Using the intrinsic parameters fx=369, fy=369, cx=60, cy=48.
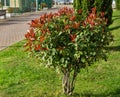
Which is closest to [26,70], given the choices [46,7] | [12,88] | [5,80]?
[5,80]

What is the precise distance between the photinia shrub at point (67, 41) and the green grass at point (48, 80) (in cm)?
89

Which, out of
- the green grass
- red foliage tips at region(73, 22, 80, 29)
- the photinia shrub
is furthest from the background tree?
red foliage tips at region(73, 22, 80, 29)

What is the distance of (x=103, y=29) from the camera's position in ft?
21.2

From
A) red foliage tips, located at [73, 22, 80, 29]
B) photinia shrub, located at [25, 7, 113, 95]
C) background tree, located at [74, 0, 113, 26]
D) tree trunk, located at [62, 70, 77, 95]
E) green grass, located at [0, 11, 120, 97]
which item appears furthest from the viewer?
background tree, located at [74, 0, 113, 26]

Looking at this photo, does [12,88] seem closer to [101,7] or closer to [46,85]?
[46,85]

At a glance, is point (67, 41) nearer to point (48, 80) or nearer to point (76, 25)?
point (76, 25)

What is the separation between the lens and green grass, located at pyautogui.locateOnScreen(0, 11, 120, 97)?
718 centimetres

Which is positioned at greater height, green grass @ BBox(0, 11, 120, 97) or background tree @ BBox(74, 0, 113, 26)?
background tree @ BBox(74, 0, 113, 26)

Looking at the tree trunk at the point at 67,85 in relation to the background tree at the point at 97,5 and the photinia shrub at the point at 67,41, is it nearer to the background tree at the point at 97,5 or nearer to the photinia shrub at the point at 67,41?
the photinia shrub at the point at 67,41

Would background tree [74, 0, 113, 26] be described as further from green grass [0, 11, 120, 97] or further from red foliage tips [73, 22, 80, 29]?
red foliage tips [73, 22, 80, 29]

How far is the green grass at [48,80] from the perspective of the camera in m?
7.18

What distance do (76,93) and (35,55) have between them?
1.24 m

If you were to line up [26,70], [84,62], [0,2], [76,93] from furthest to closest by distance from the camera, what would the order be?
[0,2]
[26,70]
[76,93]
[84,62]

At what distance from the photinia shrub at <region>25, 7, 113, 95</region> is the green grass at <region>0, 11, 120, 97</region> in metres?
0.89
